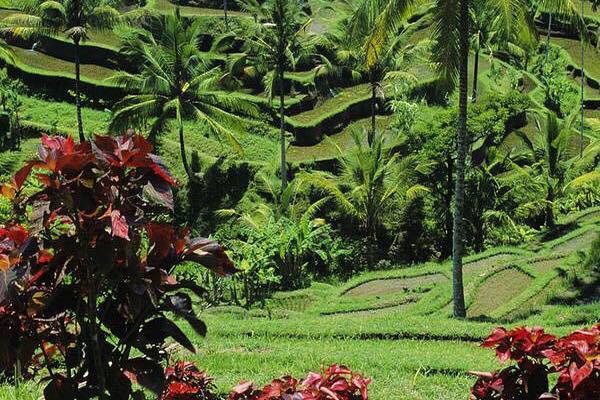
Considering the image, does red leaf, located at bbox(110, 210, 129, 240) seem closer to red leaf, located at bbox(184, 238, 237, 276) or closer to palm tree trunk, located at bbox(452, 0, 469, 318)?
red leaf, located at bbox(184, 238, 237, 276)

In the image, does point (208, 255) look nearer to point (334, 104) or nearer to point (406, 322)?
point (406, 322)

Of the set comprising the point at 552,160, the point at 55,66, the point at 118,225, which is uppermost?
the point at 55,66

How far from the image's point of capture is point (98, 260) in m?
2.53

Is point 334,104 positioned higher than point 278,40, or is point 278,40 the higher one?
point 278,40

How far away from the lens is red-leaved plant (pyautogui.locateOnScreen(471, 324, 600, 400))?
252cm

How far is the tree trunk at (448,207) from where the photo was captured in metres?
18.7

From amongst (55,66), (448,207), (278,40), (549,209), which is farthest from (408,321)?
(55,66)

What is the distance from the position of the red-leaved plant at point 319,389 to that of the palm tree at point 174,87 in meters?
17.5

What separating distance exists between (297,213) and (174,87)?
4702 mm

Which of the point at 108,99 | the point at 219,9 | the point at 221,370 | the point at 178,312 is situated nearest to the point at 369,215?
the point at 108,99

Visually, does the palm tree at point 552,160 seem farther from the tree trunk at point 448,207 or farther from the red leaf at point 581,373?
the red leaf at point 581,373

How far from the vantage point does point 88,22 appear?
797 inches

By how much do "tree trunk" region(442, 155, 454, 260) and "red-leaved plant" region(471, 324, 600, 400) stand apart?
1577cm

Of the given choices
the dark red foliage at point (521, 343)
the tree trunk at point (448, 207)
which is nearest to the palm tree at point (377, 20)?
the tree trunk at point (448, 207)
